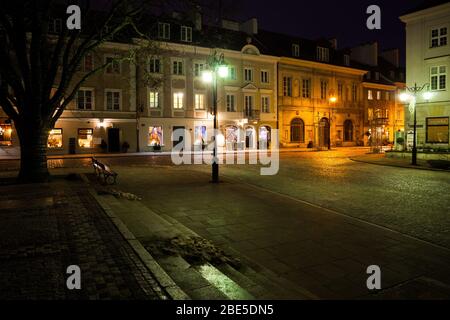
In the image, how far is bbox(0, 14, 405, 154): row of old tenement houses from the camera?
32844 mm

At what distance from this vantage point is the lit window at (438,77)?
26.8 meters

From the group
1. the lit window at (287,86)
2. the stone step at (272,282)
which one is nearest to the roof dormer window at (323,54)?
the lit window at (287,86)

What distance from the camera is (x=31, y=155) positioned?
43.8 feet

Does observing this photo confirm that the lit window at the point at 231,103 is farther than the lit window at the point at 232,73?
Yes

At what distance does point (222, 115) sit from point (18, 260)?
3444 cm

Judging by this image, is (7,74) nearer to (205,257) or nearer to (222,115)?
(205,257)

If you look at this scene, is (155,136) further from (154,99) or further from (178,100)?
(178,100)

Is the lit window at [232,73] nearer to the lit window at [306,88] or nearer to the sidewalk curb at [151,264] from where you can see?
the lit window at [306,88]

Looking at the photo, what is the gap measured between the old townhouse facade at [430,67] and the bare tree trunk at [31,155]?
24.0 m

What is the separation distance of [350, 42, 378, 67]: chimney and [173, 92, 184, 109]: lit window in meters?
32.4

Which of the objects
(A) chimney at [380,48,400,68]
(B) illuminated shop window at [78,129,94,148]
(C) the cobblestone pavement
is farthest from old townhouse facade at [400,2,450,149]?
(A) chimney at [380,48,400,68]

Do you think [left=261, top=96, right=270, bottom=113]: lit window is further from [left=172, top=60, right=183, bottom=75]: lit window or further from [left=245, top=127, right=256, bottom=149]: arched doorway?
[left=172, top=60, right=183, bottom=75]: lit window
